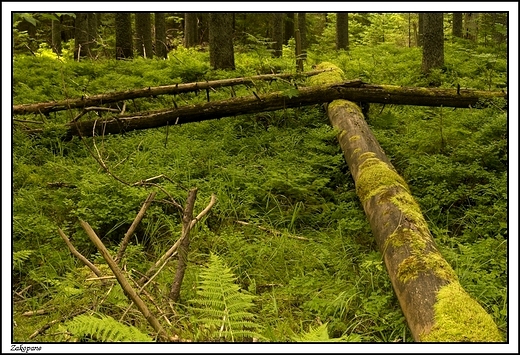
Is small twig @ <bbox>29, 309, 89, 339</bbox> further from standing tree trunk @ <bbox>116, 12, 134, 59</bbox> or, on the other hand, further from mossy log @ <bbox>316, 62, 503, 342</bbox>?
standing tree trunk @ <bbox>116, 12, 134, 59</bbox>

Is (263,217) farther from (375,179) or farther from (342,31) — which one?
(342,31)

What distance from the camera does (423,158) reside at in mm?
6402

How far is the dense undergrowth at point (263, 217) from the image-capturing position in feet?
12.1

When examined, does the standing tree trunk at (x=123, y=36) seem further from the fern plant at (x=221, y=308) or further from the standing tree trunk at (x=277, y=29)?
the fern plant at (x=221, y=308)

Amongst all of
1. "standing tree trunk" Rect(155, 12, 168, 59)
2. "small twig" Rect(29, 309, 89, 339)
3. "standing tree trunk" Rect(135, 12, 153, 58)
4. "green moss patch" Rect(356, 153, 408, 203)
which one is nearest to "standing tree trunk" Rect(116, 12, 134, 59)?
"standing tree trunk" Rect(135, 12, 153, 58)

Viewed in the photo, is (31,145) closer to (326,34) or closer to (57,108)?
(57,108)

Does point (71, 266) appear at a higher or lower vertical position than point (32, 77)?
lower

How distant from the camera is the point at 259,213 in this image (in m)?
5.52

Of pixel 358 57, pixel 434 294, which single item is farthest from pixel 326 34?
pixel 434 294

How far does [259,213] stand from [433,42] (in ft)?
24.8

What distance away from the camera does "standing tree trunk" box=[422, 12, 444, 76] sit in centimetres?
1085

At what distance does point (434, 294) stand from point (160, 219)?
2.96 metres

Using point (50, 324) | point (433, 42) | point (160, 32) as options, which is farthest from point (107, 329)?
point (160, 32)

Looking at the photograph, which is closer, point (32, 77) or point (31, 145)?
point (31, 145)
